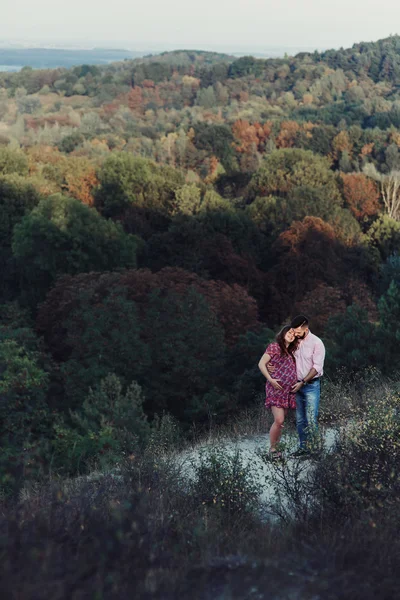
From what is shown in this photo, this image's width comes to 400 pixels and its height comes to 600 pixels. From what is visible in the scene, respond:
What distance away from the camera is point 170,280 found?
2538 cm

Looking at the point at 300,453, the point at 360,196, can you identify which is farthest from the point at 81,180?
the point at 300,453

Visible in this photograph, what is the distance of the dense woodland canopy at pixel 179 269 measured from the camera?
55.4 ft

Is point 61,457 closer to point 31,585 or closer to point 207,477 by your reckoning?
point 207,477

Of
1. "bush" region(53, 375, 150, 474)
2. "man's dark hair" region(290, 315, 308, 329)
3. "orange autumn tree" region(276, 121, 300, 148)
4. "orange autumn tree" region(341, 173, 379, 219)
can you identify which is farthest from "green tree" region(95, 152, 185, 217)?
"orange autumn tree" region(276, 121, 300, 148)

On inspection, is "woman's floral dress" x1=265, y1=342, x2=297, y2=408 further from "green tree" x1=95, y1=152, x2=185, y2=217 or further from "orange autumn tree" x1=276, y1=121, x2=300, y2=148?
"orange autumn tree" x1=276, y1=121, x2=300, y2=148

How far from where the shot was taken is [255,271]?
33.0 metres

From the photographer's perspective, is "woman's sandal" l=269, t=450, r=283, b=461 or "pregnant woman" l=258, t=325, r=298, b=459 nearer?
"woman's sandal" l=269, t=450, r=283, b=461

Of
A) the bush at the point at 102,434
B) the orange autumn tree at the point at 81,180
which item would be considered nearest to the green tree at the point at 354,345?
the bush at the point at 102,434

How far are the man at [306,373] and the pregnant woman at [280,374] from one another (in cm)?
6

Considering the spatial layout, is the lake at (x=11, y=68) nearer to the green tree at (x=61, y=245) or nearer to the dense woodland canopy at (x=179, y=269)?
the dense woodland canopy at (x=179, y=269)

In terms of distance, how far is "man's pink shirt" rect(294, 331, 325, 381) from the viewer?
680cm

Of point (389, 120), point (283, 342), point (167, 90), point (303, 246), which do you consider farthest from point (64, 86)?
point (283, 342)

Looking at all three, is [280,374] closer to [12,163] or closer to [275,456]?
[275,456]

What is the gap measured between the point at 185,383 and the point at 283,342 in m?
13.4
